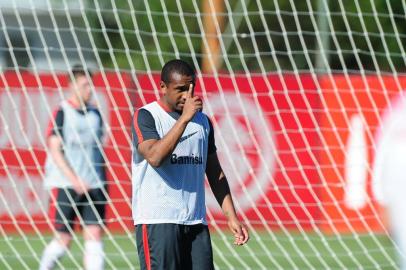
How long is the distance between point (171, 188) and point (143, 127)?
0.33 metres

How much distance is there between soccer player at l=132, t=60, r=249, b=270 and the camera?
195 inches

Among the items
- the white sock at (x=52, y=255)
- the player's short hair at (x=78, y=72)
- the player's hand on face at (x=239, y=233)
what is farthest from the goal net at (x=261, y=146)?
the player's hand on face at (x=239, y=233)

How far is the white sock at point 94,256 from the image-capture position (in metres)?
7.75

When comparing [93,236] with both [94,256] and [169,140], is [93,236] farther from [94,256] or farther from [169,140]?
[169,140]

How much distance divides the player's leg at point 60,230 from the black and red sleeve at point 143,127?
2.98 metres

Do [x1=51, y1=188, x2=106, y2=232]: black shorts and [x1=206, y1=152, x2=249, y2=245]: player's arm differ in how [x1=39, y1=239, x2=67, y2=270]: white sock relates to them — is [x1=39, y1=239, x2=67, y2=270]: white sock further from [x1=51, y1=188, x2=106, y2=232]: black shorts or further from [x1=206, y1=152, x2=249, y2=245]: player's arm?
[x1=206, y1=152, x2=249, y2=245]: player's arm

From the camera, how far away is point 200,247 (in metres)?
5.02

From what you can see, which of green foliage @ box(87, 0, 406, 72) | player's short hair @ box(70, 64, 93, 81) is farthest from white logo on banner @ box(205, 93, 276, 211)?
player's short hair @ box(70, 64, 93, 81)

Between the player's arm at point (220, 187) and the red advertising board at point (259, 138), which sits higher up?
the red advertising board at point (259, 138)

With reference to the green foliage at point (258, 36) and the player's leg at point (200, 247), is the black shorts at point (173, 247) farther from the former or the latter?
the green foliage at point (258, 36)

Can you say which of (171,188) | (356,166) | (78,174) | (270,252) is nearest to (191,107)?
(171,188)

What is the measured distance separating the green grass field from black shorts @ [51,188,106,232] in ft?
3.53

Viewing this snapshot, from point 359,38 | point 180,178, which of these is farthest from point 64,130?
point 359,38

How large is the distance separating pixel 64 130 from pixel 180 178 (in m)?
3.08
